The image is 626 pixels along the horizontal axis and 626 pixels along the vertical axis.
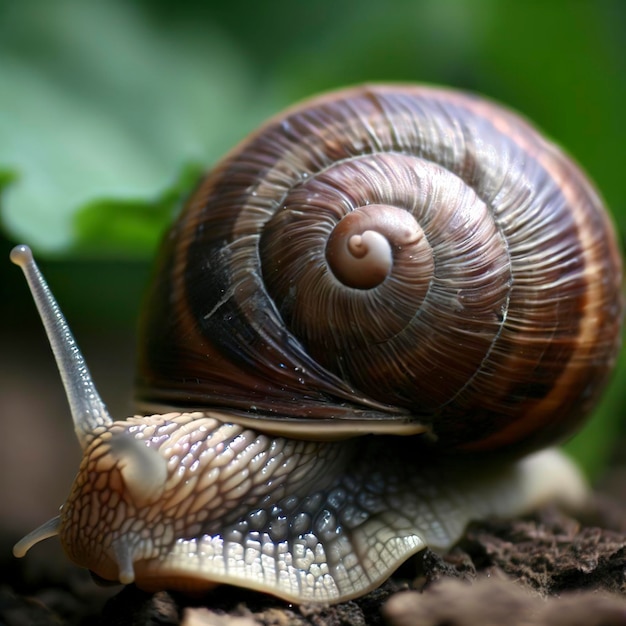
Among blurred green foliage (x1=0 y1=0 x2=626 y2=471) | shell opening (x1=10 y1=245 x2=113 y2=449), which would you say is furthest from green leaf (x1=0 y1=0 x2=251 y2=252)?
shell opening (x1=10 y1=245 x2=113 y2=449)

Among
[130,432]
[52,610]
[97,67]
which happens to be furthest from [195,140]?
[52,610]

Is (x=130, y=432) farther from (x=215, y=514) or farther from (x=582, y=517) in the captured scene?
(x=582, y=517)

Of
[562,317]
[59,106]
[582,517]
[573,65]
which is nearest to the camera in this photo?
[562,317]

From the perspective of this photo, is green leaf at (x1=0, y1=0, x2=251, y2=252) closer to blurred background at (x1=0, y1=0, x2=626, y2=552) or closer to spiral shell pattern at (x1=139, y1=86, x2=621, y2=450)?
blurred background at (x1=0, y1=0, x2=626, y2=552)

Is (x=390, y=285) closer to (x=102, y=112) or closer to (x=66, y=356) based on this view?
(x=66, y=356)

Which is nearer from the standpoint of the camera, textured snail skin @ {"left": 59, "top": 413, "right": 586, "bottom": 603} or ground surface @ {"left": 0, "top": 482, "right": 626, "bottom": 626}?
ground surface @ {"left": 0, "top": 482, "right": 626, "bottom": 626}

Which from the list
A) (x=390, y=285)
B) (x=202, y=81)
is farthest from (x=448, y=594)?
(x=202, y=81)

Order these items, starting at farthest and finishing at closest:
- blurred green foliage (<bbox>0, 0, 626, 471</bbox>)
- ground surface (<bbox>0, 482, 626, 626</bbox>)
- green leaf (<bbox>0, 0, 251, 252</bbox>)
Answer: blurred green foliage (<bbox>0, 0, 626, 471</bbox>) → green leaf (<bbox>0, 0, 251, 252</bbox>) → ground surface (<bbox>0, 482, 626, 626</bbox>)

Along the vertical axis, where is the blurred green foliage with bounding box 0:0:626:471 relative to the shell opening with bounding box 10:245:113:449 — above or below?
above
